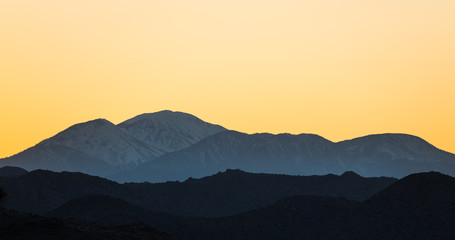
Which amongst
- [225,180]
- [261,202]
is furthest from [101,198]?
[225,180]

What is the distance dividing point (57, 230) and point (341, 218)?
54.7m

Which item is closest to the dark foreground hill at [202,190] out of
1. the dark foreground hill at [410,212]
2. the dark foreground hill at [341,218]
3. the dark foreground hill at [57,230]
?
the dark foreground hill at [341,218]

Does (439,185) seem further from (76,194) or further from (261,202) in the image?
(76,194)

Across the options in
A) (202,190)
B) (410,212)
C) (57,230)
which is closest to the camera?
(57,230)

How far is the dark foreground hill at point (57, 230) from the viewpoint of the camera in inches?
2670

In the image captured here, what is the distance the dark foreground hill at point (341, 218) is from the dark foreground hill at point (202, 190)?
36004 mm

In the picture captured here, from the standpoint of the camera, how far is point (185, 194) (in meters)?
177

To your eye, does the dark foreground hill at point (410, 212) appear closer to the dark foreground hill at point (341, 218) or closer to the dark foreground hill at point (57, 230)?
the dark foreground hill at point (341, 218)

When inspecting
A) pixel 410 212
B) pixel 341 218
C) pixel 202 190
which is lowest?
pixel 341 218

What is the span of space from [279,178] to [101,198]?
2600 inches

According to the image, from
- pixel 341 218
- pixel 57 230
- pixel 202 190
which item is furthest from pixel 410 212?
pixel 202 190

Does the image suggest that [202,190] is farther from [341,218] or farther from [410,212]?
[410,212]

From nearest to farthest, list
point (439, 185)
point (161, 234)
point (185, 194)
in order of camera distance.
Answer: point (161, 234) < point (439, 185) < point (185, 194)

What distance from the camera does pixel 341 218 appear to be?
114 m
